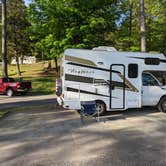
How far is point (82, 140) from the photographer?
978cm

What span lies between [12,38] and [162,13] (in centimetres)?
1873

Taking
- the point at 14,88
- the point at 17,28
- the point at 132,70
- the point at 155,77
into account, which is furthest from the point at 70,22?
the point at 132,70

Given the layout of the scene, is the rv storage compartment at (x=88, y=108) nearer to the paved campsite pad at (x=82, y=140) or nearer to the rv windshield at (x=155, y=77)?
the paved campsite pad at (x=82, y=140)

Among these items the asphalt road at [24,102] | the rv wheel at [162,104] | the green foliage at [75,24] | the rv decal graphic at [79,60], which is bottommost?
the asphalt road at [24,102]

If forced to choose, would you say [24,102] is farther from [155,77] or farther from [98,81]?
[155,77]

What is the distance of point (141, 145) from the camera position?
915 centimetres

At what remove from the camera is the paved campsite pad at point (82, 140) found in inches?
307

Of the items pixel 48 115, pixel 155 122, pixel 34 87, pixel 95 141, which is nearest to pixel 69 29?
pixel 34 87

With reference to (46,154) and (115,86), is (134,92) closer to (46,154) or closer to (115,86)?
(115,86)

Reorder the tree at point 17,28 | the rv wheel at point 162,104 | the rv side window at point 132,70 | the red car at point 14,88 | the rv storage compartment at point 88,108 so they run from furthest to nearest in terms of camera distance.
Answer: the tree at point 17,28 → the red car at point 14,88 → the rv wheel at point 162,104 → the rv side window at point 132,70 → the rv storage compartment at point 88,108

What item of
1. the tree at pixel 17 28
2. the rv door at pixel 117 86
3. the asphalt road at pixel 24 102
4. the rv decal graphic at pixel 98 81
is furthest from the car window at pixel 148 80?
the tree at pixel 17 28

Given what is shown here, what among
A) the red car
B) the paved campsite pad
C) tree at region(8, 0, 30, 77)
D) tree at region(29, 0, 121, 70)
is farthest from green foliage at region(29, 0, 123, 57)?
the paved campsite pad

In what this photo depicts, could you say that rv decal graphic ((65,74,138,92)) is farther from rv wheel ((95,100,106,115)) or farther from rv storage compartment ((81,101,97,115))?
rv storage compartment ((81,101,97,115))

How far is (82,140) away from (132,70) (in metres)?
5.83
